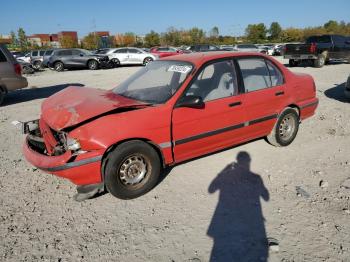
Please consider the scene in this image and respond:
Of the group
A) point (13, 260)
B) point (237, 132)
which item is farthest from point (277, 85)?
point (13, 260)

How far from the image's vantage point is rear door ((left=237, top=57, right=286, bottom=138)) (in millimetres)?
4539

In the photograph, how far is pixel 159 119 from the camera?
12.1ft

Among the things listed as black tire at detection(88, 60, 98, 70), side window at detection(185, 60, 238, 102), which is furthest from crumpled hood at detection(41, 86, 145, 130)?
black tire at detection(88, 60, 98, 70)

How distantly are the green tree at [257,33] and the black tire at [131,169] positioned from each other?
6746 cm

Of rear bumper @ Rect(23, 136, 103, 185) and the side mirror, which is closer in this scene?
rear bumper @ Rect(23, 136, 103, 185)

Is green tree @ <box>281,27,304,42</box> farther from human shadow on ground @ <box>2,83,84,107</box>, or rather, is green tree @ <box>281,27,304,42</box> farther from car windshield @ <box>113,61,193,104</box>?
car windshield @ <box>113,61,193,104</box>

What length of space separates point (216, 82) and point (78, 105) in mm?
1897

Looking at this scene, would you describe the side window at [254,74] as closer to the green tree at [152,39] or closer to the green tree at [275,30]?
the green tree at [152,39]

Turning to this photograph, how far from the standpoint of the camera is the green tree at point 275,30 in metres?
71.9

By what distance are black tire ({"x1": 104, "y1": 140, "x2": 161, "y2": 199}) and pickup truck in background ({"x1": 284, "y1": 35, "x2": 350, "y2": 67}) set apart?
53.0ft

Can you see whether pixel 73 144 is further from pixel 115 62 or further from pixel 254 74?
pixel 115 62

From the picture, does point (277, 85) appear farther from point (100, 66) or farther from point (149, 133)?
point (100, 66)

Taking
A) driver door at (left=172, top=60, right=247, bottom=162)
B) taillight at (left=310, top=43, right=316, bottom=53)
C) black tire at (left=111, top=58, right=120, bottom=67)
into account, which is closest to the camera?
driver door at (left=172, top=60, right=247, bottom=162)

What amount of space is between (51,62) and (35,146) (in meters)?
20.4
